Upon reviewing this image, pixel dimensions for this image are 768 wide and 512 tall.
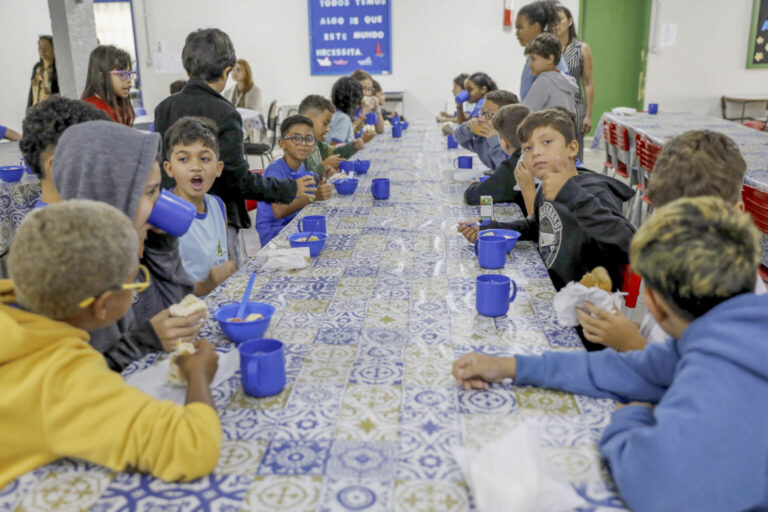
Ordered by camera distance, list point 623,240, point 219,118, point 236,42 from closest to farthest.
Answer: point 623,240 → point 219,118 → point 236,42

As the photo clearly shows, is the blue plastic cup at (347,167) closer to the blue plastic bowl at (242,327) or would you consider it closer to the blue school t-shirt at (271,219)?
the blue school t-shirt at (271,219)

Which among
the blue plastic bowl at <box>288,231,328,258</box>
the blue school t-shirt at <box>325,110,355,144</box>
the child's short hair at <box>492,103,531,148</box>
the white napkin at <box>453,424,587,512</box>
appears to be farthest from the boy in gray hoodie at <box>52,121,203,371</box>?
the blue school t-shirt at <box>325,110,355,144</box>

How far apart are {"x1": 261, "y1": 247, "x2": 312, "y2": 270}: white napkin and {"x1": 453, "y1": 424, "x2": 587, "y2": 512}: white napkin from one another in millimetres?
1055

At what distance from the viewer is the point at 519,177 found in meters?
2.36

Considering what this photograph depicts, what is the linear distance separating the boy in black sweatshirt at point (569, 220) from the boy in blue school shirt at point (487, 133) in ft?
4.03

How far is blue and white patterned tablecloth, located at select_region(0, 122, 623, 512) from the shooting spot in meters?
0.86

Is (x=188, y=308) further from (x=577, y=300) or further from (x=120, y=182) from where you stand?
(x=577, y=300)

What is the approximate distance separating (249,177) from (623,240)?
1.52 m

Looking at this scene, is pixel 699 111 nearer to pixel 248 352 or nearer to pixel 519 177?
pixel 519 177

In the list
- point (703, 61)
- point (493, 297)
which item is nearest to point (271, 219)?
point (493, 297)

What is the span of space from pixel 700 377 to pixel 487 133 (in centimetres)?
279

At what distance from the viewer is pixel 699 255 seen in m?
0.88

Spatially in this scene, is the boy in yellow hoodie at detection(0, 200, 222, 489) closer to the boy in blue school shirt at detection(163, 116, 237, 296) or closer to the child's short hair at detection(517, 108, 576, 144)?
the boy in blue school shirt at detection(163, 116, 237, 296)

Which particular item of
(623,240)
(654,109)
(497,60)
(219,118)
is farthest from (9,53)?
(623,240)
